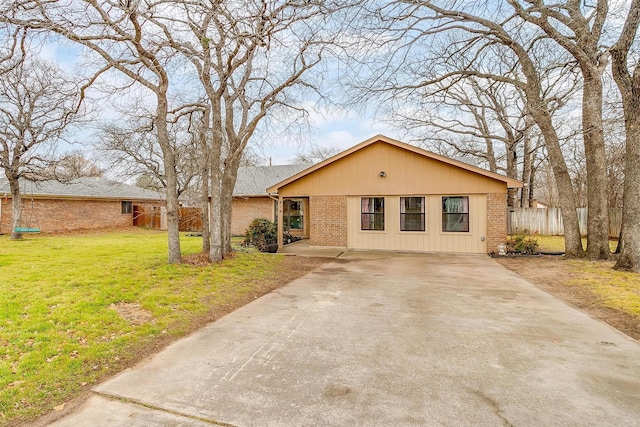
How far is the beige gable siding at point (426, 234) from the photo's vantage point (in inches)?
467

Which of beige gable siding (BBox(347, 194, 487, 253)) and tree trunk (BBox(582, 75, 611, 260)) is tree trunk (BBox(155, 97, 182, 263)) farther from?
tree trunk (BBox(582, 75, 611, 260))

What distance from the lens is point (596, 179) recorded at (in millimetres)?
9695

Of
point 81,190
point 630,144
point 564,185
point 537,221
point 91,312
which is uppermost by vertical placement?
point 630,144

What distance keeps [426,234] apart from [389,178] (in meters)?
2.57

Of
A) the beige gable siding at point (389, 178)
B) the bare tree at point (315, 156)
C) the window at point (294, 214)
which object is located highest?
the bare tree at point (315, 156)

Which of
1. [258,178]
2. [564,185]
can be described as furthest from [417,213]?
[258,178]

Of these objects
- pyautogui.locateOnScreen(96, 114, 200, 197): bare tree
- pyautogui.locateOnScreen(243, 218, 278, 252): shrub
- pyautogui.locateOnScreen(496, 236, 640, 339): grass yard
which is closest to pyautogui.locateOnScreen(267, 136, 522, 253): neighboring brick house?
pyautogui.locateOnScreen(243, 218, 278, 252): shrub

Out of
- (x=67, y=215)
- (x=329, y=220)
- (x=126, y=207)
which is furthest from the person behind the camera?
(x=126, y=207)

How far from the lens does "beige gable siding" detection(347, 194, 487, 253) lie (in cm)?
1186

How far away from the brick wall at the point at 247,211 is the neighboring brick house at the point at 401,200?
5385 mm

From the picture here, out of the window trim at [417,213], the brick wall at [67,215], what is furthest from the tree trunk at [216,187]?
the brick wall at [67,215]

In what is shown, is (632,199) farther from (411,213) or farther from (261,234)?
(261,234)

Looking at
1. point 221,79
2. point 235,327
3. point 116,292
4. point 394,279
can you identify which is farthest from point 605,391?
point 221,79

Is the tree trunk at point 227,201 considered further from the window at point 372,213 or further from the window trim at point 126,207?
the window trim at point 126,207
